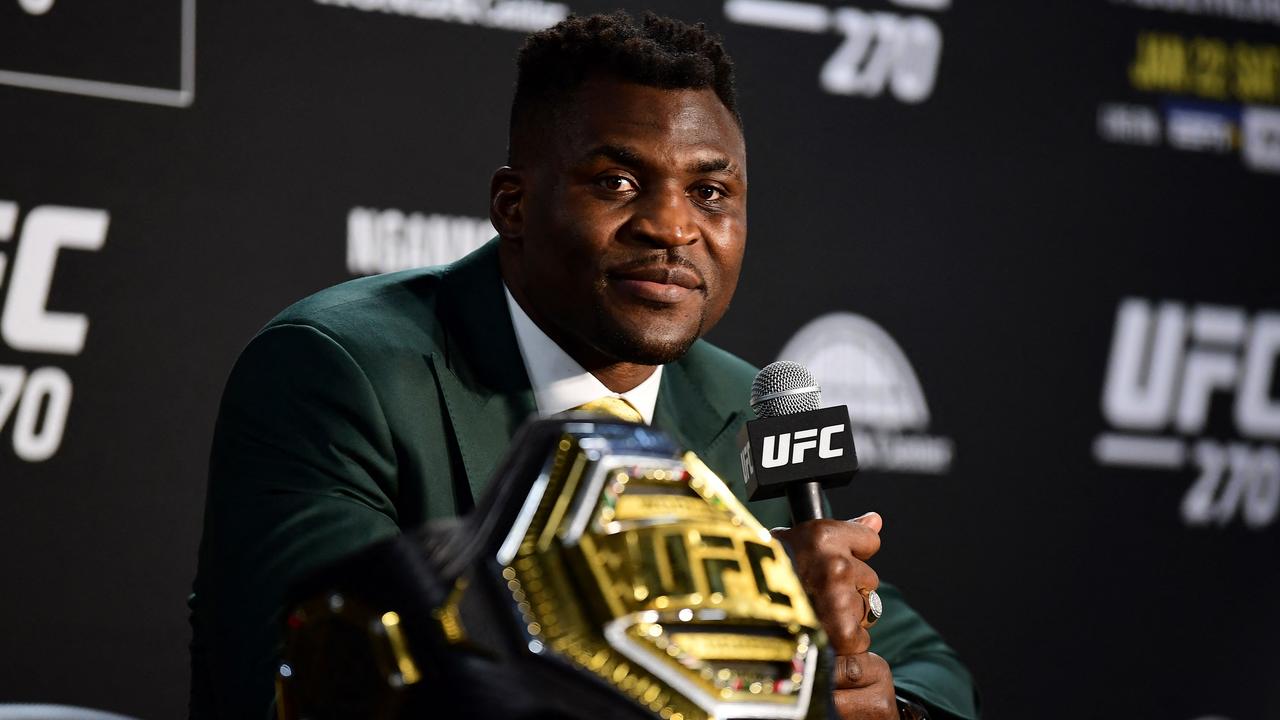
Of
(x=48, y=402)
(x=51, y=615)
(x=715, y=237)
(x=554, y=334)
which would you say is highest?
(x=715, y=237)

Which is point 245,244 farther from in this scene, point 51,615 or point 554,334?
point 554,334

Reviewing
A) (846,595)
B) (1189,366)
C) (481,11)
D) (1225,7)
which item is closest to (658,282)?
(846,595)

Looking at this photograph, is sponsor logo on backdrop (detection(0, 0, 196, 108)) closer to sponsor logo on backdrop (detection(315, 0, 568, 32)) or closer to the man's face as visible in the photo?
sponsor logo on backdrop (detection(315, 0, 568, 32))

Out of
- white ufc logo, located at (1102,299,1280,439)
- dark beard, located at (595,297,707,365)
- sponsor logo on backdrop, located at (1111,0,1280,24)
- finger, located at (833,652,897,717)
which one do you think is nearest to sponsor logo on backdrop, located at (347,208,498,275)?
dark beard, located at (595,297,707,365)

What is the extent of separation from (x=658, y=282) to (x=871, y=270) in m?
1.04

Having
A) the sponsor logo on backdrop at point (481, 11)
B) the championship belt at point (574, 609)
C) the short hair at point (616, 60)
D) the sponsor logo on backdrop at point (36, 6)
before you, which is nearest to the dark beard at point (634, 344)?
the short hair at point (616, 60)

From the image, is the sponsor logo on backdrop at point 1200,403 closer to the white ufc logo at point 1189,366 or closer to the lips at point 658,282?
the white ufc logo at point 1189,366

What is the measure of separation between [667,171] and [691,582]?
2.40 ft

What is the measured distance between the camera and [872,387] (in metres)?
2.19

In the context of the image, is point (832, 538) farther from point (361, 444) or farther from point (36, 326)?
point (36, 326)

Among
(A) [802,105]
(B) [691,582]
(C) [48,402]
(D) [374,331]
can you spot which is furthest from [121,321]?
(B) [691,582]

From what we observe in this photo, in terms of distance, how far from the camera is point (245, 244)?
185 cm

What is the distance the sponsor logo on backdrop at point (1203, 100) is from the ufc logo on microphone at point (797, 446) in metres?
1.57

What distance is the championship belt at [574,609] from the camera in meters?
0.55
